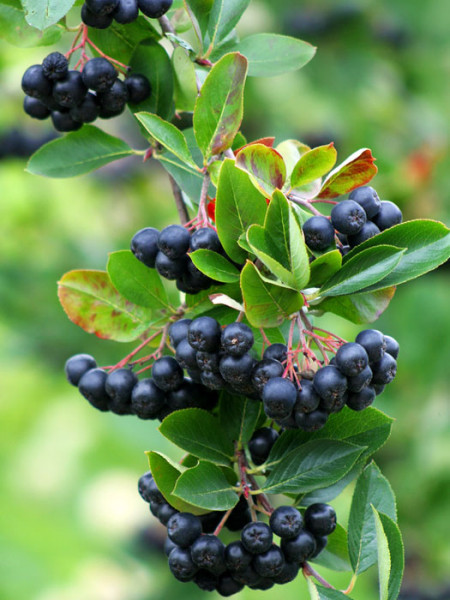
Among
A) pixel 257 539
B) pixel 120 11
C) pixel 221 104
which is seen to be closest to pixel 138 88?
Result: pixel 120 11

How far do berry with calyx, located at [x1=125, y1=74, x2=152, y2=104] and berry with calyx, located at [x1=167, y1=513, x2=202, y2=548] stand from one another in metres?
0.95

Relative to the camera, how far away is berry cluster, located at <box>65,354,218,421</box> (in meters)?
1.59

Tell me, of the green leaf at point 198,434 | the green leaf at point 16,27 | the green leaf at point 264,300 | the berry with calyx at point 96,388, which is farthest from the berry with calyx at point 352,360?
the green leaf at point 16,27

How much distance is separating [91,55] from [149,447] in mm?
3053

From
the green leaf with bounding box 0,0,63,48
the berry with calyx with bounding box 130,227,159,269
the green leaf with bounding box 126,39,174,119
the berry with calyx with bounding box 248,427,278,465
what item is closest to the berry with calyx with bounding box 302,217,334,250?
the berry with calyx with bounding box 130,227,159,269

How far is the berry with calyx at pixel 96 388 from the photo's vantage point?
67.1 inches

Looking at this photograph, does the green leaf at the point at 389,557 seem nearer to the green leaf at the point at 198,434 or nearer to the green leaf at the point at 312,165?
the green leaf at the point at 198,434

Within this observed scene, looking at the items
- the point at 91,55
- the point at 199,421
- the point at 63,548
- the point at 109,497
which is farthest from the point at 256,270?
the point at 63,548

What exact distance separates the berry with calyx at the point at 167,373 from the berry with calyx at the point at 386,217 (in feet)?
1.64

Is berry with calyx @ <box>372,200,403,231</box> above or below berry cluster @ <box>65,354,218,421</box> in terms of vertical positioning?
above

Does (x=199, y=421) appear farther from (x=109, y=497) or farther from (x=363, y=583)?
(x=109, y=497)

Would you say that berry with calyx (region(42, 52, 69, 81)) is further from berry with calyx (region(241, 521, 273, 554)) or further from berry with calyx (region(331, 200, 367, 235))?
berry with calyx (region(241, 521, 273, 554))

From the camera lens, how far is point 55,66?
1740 millimetres

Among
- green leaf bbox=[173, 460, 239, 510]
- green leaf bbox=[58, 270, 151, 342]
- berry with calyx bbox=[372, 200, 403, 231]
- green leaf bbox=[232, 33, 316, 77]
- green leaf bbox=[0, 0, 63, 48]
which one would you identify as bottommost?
green leaf bbox=[173, 460, 239, 510]
